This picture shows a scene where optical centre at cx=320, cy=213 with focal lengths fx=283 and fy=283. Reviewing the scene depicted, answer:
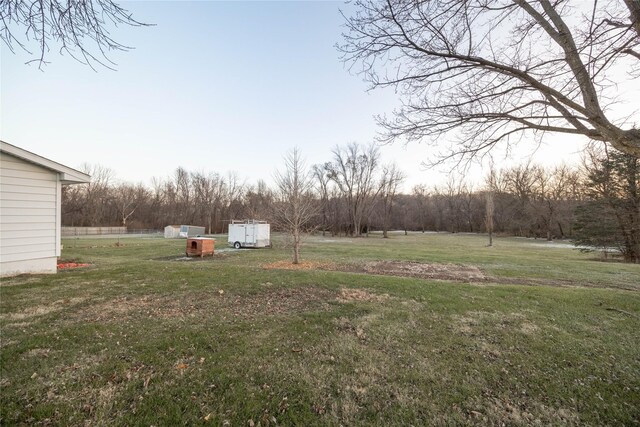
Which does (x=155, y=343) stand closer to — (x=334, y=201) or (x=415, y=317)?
(x=415, y=317)

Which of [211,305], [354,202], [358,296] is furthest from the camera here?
[354,202]

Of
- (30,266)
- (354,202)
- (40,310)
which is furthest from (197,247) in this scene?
(354,202)

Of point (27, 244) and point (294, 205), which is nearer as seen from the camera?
point (27, 244)

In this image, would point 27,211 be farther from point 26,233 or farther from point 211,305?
point 211,305

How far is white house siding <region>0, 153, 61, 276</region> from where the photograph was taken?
22.4 ft

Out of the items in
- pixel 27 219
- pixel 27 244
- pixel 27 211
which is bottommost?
pixel 27 244

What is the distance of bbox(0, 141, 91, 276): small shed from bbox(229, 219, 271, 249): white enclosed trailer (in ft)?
41.1

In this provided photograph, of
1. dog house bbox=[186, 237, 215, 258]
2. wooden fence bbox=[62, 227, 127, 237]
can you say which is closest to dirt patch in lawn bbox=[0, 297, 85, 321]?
dog house bbox=[186, 237, 215, 258]

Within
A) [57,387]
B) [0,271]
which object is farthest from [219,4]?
[0,271]

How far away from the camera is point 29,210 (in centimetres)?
723

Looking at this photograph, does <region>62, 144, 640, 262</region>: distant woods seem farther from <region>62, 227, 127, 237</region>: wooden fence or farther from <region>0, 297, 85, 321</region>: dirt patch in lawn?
<region>0, 297, 85, 321</region>: dirt patch in lawn

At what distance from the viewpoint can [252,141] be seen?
2705 centimetres

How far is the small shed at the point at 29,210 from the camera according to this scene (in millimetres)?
6820

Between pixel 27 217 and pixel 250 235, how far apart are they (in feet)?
43.9
